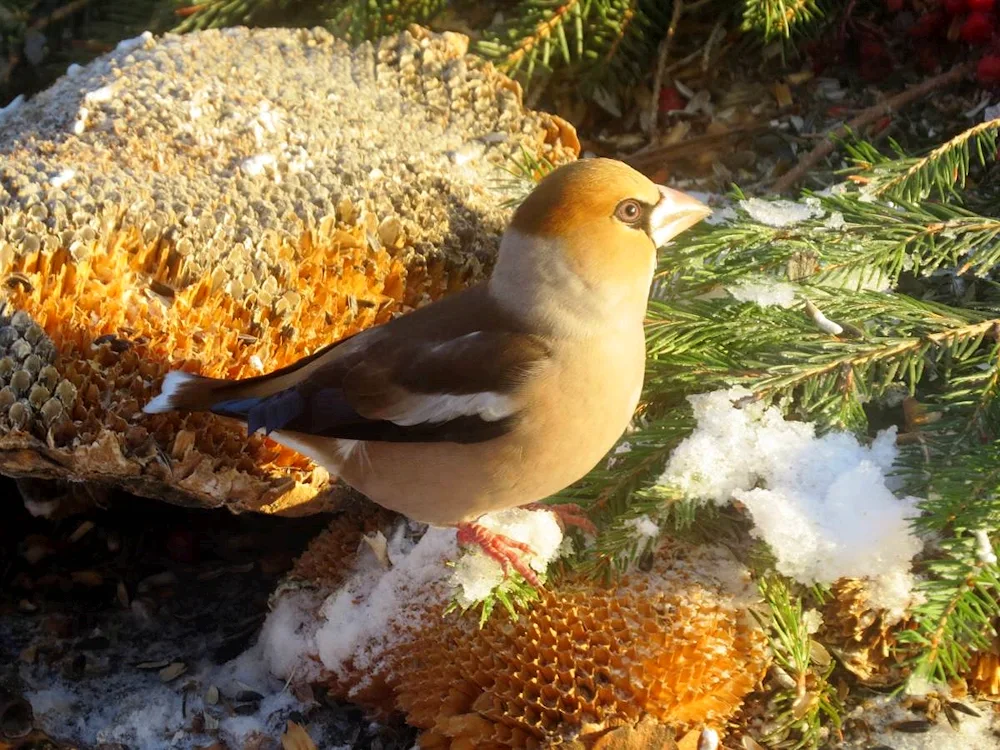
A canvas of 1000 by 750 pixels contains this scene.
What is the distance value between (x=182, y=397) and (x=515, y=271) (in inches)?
24.7

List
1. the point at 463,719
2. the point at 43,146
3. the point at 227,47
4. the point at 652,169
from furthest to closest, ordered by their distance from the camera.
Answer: the point at 652,169
the point at 227,47
the point at 43,146
the point at 463,719

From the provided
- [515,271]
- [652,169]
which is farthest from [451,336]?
[652,169]

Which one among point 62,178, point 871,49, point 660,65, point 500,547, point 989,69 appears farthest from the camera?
point 660,65

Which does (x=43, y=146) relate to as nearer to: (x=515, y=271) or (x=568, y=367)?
(x=515, y=271)

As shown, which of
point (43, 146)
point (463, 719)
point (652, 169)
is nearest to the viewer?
point (463, 719)

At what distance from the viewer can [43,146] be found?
2242 mm

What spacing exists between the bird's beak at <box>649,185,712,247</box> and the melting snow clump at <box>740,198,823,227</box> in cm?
21

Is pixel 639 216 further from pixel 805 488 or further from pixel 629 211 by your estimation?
pixel 805 488

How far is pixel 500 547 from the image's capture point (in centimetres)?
183

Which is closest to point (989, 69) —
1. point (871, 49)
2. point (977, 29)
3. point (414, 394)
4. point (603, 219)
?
point (977, 29)

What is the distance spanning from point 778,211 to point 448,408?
2.49 feet

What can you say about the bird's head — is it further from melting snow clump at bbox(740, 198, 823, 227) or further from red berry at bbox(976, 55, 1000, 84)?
red berry at bbox(976, 55, 1000, 84)

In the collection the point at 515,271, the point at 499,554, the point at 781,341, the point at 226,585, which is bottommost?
the point at 226,585

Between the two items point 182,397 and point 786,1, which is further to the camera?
point 786,1
